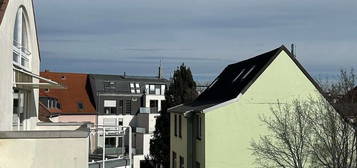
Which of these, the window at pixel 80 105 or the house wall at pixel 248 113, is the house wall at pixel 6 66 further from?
the window at pixel 80 105

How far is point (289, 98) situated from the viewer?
24.5m

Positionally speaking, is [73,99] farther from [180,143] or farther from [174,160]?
[180,143]

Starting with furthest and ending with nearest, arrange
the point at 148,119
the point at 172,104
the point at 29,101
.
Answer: the point at 148,119 < the point at 172,104 < the point at 29,101

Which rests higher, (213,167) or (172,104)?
(172,104)

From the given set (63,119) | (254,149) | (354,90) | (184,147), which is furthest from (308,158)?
(63,119)

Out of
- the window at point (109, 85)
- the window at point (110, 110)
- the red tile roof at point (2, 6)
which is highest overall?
the window at point (109, 85)

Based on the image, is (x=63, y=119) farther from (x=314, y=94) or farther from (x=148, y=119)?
(x=314, y=94)

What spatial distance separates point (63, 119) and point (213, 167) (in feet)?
142

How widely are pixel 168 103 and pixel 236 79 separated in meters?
14.2

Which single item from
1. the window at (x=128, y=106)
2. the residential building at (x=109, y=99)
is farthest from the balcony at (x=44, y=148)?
the window at (x=128, y=106)

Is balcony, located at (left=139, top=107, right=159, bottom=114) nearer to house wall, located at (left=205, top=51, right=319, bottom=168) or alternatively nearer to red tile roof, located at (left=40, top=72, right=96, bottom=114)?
red tile roof, located at (left=40, top=72, right=96, bottom=114)

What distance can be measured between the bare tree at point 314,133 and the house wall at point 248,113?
420 millimetres

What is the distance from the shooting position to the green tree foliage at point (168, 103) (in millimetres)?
39875

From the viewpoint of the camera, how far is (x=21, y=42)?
573 inches
